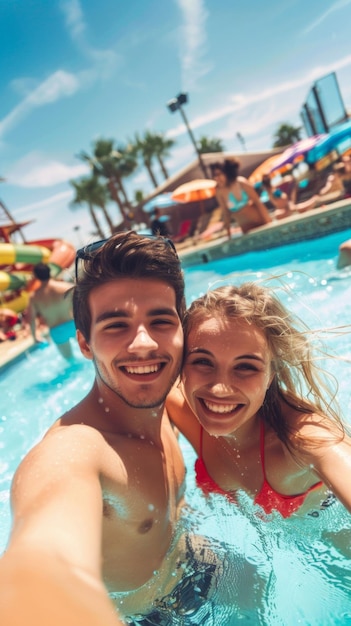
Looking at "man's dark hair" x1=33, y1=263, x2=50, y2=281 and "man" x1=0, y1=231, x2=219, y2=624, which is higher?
"man's dark hair" x1=33, y1=263, x2=50, y2=281

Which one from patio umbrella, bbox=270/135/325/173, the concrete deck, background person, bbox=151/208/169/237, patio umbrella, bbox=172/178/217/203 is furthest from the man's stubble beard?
patio umbrella, bbox=172/178/217/203

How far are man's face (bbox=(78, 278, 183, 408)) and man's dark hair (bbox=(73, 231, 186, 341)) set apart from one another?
5cm

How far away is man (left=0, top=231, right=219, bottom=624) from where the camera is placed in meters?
1.53

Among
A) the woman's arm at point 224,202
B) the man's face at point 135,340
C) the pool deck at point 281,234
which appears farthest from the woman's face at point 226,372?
→ the woman's arm at point 224,202

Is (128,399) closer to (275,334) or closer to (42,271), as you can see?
(275,334)

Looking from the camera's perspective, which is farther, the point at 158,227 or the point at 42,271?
the point at 42,271

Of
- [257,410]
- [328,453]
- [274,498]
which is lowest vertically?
[274,498]

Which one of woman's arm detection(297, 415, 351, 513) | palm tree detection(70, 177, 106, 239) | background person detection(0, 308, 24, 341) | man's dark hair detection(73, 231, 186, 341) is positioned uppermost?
palm tree detection(70, 177, 106, 239)

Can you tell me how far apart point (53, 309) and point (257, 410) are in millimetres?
5971

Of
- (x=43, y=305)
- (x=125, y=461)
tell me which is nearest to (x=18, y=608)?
(x=125, y=461)

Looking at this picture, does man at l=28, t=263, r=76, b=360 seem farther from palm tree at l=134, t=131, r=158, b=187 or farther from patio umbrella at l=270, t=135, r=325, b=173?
palm tree at l=134, t=131, r=158, b=187

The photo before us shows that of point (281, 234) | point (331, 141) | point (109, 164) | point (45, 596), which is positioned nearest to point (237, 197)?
point (281, 234)

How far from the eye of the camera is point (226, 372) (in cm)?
197

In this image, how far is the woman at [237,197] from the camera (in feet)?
35.3
